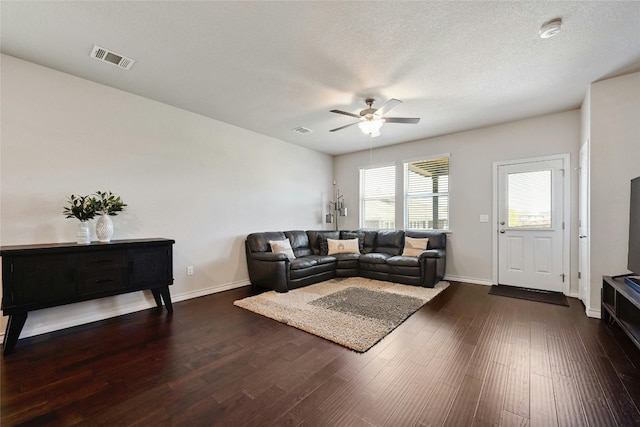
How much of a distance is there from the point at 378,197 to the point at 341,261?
1.94m

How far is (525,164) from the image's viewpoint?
4.39 meters

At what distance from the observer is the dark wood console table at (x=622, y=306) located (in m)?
2.32

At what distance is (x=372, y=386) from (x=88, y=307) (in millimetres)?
3251

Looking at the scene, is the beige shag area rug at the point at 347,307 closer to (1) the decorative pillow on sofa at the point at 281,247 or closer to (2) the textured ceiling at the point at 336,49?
(1) the decorative pillow on sofa at the point at 281,247

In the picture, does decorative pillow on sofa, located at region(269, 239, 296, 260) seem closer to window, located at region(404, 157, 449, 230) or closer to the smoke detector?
window, located at region(404, 157, 449, 230)

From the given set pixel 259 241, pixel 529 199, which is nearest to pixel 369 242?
pixel 259 241

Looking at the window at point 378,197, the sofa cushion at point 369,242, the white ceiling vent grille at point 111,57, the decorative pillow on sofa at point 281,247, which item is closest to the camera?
the white ceiling vent grille at point 111,57

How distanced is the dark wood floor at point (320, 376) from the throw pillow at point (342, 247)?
2448mm

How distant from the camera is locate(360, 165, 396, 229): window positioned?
5.99 m

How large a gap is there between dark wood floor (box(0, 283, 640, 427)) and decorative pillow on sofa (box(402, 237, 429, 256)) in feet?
6.46

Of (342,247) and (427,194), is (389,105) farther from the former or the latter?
(342,247)

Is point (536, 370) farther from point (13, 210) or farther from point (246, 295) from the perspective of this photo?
point (13, 210)

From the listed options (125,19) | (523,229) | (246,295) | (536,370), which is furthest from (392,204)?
(125,19)

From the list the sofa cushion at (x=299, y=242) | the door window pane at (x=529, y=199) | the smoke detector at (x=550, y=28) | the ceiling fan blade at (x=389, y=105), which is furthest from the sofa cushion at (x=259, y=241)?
the smoke detector at (x=550, y=28)
